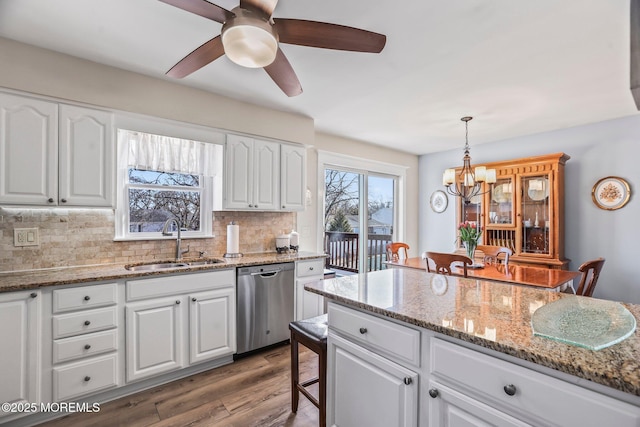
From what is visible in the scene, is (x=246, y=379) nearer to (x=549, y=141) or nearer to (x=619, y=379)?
(x=619, y=379)

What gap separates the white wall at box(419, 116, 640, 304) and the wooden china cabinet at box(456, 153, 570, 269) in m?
0.17

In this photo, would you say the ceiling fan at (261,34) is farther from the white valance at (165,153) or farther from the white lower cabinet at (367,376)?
the white lower cabinet at (367,376)

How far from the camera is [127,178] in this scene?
9.09ft

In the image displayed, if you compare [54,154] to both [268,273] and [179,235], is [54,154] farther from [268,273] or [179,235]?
[268,273]

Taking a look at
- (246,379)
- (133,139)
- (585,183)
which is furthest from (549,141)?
(133,139)

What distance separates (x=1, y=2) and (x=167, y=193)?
164cm

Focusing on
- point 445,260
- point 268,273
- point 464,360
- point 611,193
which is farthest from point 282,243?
point 611,193

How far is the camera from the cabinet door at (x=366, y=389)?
49.4 inches

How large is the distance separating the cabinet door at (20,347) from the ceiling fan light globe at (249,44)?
6.26 feet

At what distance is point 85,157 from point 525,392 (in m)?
2.88

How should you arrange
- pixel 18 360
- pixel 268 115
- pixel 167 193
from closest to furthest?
pixel 18 360 → pixel 167 193 → pixel 268 115

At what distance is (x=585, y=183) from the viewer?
12.3 ft

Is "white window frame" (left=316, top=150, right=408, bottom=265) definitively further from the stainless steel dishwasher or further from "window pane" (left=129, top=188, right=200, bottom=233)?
"window pane" (left=129, top=188, right=200, bottom=233)

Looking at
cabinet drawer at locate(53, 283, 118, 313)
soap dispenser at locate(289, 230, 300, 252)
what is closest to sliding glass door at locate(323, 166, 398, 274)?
soap dispenser at locate(289, 230, 300, 252)
